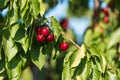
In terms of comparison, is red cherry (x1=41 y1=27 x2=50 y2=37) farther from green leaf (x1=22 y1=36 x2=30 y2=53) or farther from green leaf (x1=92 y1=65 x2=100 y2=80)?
green leaf (x1=92 y1=65 x2=100 y2=80)

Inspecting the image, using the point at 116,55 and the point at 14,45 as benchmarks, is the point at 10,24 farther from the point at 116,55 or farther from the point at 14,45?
the point at 116,55

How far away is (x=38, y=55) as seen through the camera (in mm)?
2801

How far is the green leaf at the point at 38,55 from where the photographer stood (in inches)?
109

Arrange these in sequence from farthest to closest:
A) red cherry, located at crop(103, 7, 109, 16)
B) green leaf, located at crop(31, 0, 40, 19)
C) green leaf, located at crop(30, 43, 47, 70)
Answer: red cherry, located at crop(103, 7, 109, 16)
green leaf, located at crop(30, 43, 47, 70)
green leaf, located at crop(31, 0, 40, 19)

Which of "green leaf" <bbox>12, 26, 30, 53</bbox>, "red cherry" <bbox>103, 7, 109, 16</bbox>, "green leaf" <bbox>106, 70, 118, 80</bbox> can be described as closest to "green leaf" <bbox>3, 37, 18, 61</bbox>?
"green leaf" <bbox>12, 26, 30, 53</bbox>

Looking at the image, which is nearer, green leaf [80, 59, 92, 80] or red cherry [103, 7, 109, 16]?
green leaf [80, 59, 92, 80]

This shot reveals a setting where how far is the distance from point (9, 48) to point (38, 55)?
21 centimetres

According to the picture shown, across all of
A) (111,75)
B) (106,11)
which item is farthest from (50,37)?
(106,11)

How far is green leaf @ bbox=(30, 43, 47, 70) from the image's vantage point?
9.12ft

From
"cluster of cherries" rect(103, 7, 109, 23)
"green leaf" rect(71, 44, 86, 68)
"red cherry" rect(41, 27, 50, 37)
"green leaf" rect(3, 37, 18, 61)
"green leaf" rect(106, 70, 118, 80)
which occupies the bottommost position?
"green leaf" rect(106, 70, 118, 80)

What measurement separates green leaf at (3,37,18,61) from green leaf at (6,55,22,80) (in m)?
0.05

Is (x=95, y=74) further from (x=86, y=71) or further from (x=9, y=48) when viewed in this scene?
(x=9, y=48)

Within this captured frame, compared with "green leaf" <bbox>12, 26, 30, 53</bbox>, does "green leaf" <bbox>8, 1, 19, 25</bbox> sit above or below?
above

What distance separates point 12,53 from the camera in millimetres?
2678
